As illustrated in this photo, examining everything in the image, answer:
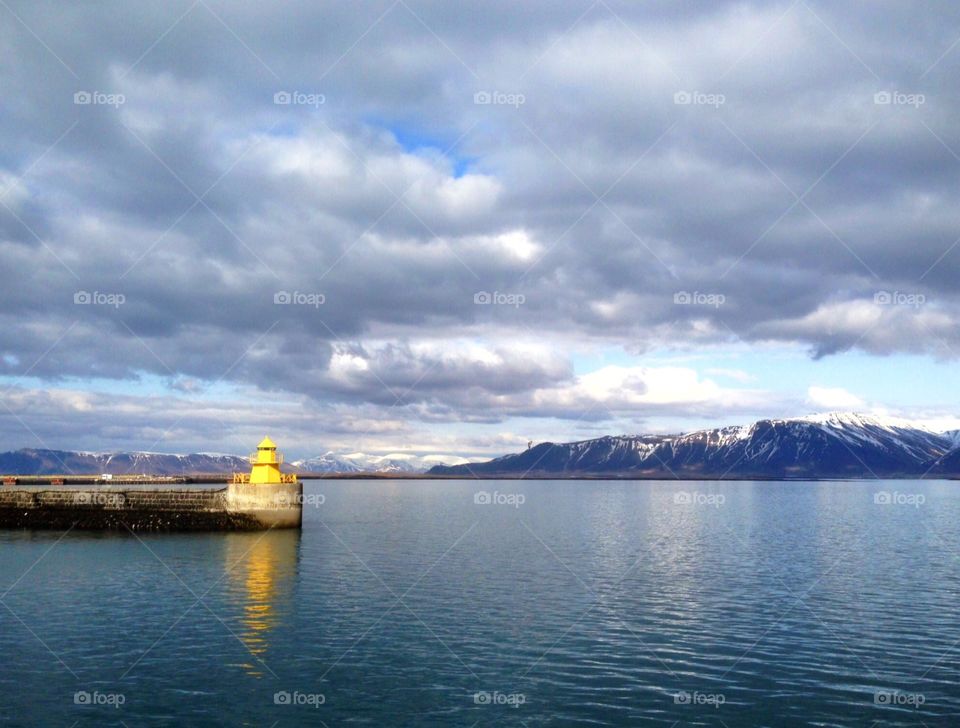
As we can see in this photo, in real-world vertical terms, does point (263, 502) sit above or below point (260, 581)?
above

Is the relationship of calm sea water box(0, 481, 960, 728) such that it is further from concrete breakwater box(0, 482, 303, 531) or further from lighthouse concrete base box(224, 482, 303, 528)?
concrete breakwater box(0, 482, 303, 531)

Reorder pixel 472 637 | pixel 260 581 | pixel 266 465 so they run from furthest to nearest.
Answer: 1. pixel 266 465
2. pixel 260 581
3. pixel 472 637

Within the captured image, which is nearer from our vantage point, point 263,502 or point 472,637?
point 472,637

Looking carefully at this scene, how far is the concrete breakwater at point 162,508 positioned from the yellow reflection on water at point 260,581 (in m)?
1.99

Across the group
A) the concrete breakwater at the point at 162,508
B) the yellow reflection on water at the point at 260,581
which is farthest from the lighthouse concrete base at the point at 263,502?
the yellow reflection on water at the point at 260,581

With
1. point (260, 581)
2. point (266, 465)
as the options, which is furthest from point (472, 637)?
point (266, 465)

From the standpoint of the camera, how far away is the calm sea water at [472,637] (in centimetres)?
2388

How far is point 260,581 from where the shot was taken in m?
47.2

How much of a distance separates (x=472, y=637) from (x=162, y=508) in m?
55.6

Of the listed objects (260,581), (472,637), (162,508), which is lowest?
(260,581)

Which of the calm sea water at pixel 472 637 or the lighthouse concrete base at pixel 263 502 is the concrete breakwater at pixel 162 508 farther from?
the calm sea water at pixel 472 637

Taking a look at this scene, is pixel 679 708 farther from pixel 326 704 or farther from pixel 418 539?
pixel 418 539

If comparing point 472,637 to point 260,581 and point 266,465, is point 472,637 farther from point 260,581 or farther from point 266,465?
point 266,465

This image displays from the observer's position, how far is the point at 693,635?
33594 millimetres
